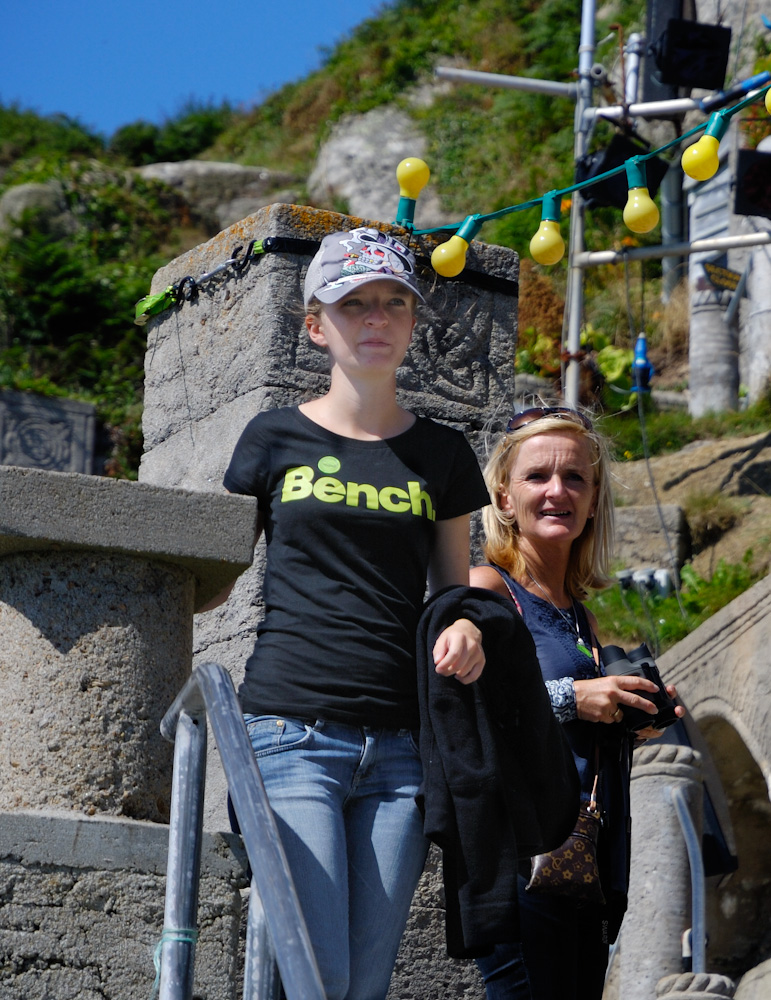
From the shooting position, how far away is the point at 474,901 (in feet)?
7.02

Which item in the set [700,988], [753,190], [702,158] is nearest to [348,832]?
[702,158]

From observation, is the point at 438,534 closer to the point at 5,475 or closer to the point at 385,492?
the point at 385,492

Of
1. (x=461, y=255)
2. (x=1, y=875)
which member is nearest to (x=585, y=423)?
(x=461, y=255)

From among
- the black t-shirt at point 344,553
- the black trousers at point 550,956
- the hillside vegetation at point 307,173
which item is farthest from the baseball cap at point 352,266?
the hillside vegetation at point 307,173

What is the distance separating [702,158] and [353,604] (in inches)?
72.4

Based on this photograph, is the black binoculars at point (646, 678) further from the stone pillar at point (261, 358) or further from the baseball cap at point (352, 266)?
the stone pillar at point (261, 358)

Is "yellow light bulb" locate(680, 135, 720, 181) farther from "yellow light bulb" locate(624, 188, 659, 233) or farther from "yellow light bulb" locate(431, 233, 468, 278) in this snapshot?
"yellow light bulb" locate(431, 233, 468, 278)

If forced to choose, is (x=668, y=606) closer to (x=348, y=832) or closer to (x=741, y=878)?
(x=741, y=878)

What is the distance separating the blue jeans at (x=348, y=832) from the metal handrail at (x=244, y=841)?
12 centimetres

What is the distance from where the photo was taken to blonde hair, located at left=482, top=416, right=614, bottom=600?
2.87m

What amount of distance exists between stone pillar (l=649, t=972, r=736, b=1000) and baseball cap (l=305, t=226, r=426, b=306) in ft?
9.81

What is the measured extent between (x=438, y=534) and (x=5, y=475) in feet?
2.70

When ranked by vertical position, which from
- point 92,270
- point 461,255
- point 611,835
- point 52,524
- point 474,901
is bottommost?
point 474,901

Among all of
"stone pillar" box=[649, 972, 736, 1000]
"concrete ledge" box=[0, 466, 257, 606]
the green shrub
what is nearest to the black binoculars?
"concrete ledge" box=[0, 466, 257, 606]
